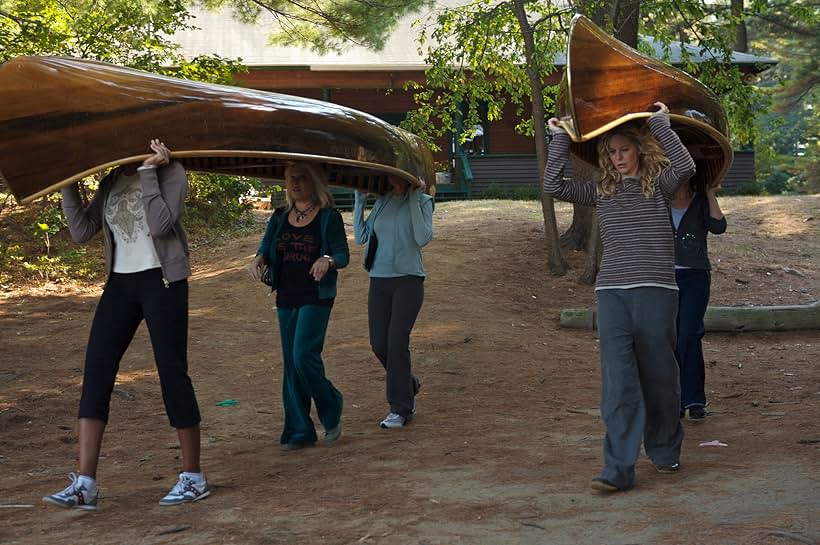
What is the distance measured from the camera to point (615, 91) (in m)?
5.71

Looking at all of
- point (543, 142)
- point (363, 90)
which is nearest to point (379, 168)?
point (543, 142)

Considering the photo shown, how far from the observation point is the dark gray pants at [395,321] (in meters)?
7.49

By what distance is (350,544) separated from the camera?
470cm

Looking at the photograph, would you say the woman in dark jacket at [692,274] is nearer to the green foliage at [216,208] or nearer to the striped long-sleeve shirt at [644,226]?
the striped long-sleeve shirt at [644,226]

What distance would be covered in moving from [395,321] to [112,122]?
2632 mm

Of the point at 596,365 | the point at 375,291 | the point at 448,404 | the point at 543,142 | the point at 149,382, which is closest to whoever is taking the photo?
the point at 375,291

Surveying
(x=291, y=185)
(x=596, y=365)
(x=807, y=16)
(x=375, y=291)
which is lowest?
(x=596, y=365)

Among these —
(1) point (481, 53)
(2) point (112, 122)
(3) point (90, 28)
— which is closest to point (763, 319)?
(1) point (481, 53)

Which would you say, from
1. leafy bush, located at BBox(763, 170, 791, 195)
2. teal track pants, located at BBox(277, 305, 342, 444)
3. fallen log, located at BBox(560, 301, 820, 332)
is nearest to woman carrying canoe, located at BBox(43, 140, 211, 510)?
teal track pants, located at BBox(277, 305, 342, 444)

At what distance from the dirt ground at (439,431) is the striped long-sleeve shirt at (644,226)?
3.44ft

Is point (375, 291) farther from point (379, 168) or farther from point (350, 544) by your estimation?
point (350, 544)

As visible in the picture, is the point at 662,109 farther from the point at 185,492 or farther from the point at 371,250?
the point at 185,492

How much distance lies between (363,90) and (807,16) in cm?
1472

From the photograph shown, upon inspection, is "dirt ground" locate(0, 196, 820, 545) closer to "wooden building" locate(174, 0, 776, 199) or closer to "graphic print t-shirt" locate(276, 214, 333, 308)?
"graphic print t-shirt" locate(276, 214, 333, 308)
